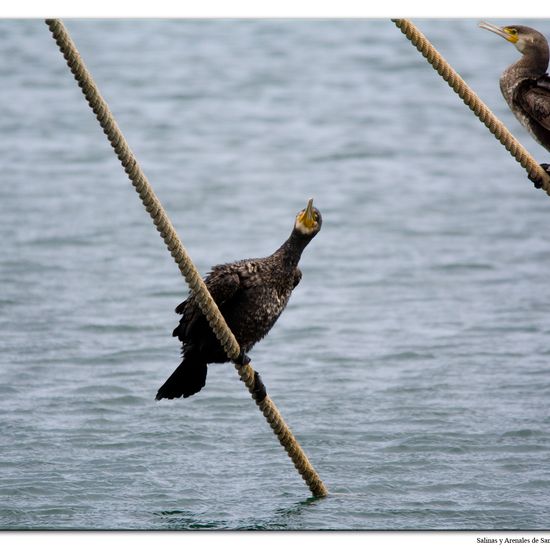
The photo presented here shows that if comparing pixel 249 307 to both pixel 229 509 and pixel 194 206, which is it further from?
pixel 194 206

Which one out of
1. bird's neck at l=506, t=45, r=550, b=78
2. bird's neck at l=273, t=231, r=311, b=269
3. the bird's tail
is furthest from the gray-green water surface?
bird's neck at l=506, t=45, r=550, b=78

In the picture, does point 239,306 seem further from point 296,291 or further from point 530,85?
point 296,291

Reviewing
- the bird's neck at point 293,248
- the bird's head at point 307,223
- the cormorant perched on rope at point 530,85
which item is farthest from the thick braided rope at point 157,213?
the cormorant perched on rope at point 530,85

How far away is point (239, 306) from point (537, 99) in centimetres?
186

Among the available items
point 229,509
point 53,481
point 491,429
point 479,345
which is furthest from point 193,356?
point 479,345

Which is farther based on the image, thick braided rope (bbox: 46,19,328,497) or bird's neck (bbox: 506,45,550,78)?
bird's neck (bbox: 506,45,550,78)

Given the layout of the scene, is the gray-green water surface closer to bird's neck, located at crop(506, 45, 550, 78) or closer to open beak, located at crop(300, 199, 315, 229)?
open beak, located at crop(300, 199, 315, 229)

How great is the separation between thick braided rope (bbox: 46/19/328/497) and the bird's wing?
6.26 ft

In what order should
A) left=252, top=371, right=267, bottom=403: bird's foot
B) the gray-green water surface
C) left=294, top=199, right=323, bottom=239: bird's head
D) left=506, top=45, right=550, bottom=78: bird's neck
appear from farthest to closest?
1. the gray-green water surface
2. left=294, top=199, right=323, bottom=239: bird's head
3. left=506, top=45, right=550, bottom=78: bird's neck
4. left=252, top=371, right=267, bottom=403: bird's foot

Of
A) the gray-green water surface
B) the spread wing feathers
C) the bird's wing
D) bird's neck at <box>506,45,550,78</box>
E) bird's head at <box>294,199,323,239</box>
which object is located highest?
bird's neck at <box>506,45,550,78</box>

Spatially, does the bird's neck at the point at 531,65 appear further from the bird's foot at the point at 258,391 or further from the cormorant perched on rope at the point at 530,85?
the bird's foot at the point at 258,391

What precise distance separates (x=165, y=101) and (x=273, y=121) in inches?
87.1

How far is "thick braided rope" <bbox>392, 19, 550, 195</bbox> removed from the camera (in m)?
6.23

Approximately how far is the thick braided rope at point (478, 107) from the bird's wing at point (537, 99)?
1.71ft
